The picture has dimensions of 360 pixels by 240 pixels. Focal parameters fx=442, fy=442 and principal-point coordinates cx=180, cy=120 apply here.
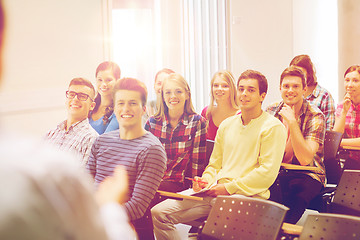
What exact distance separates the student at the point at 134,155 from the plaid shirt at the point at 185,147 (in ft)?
2.19

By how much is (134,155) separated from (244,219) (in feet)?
2.41

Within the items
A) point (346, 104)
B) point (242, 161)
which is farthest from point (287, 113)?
point (346, 104)

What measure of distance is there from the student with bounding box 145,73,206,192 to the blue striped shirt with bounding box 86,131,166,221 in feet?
2.26

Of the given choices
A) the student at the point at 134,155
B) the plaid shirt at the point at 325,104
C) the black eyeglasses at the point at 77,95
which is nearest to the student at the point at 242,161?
the student at the point at 134,155

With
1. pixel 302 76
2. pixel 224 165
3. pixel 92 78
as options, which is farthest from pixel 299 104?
pixel 92 78

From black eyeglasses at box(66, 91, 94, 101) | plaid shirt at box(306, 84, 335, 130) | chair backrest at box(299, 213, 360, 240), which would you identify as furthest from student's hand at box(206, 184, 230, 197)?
plaid shirt at box(306, 84, 335, 130)

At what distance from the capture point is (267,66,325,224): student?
3.05m

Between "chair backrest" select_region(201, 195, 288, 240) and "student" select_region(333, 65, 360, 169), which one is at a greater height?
"student" select_region(333, 65, 360, 169)

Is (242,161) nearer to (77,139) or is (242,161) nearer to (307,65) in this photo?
(77,139)

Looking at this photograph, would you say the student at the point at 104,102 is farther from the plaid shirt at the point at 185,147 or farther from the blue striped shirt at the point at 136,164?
the blue striped shirt at the point at 136,164

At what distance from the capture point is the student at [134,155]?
93.0 inches

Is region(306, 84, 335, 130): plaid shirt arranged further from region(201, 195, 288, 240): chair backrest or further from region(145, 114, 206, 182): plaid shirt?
region(201, 195, 288, 240): chair backrest

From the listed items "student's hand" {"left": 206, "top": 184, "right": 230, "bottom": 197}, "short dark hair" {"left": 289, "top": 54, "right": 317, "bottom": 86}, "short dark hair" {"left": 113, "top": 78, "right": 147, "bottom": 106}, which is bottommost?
"student's hand" {"left": 206, "top": 184, "right": 230, "bottom": 197}

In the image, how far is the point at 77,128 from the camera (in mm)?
2816
